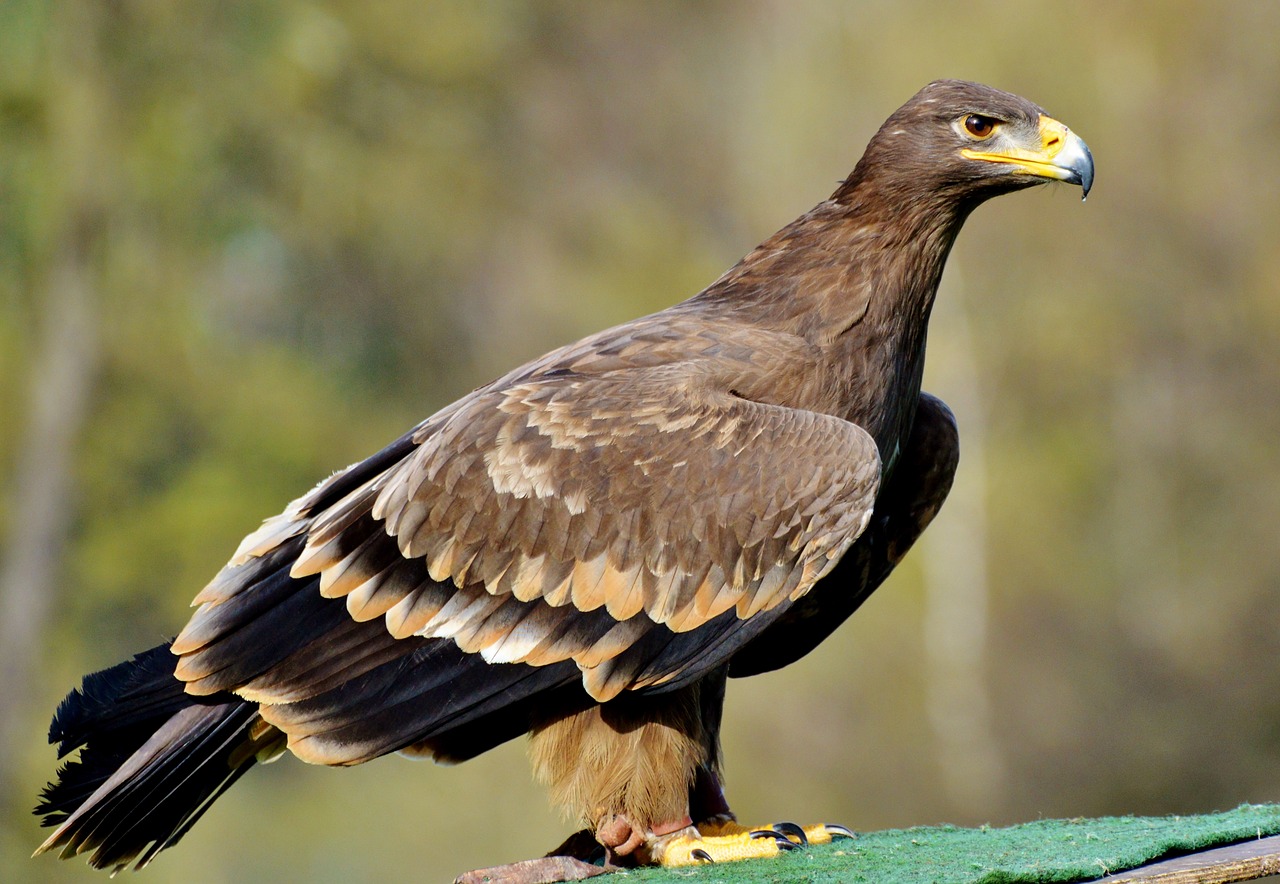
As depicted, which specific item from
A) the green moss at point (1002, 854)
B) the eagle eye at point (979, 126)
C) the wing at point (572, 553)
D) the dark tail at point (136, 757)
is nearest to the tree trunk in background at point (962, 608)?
the green moss at point (1002, 854)

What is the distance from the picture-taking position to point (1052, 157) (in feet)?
12.0

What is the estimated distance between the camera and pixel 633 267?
14.0 metres

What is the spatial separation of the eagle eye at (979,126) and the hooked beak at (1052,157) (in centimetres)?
5

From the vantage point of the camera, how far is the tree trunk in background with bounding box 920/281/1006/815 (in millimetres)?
13039

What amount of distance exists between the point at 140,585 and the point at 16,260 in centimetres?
280

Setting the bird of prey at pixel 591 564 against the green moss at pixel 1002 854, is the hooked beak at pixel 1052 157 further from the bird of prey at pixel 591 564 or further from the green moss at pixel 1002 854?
the green moss at pixel 1002 854

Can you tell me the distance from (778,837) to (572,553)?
87 centimetres

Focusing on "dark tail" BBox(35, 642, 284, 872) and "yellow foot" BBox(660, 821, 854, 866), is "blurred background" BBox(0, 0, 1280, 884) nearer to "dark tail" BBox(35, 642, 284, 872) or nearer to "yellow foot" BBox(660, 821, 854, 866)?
"yellow foot" BBox(660, 821, 854, 866)

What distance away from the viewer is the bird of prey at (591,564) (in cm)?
336

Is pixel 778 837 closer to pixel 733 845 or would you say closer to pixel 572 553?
pixel 733 845

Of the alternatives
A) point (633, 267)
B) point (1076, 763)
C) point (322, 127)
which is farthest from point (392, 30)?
point (1076, 763)

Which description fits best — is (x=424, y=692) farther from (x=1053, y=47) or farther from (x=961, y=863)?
(x=1053, y=47)

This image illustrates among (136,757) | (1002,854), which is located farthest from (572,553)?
(1002,854)

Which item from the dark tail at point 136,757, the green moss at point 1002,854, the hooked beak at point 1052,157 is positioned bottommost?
the green moss at point 1002,854
